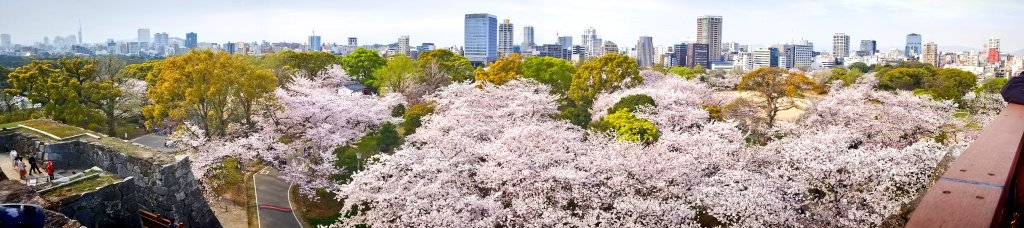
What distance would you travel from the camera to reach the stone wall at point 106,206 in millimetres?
13703

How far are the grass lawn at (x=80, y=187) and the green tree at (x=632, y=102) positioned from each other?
19.2 metres

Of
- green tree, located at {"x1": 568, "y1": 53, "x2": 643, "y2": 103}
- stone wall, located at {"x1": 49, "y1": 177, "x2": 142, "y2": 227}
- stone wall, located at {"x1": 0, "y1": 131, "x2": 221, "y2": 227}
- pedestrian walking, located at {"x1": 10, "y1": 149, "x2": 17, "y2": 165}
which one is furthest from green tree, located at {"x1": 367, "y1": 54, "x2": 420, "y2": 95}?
stone wall, located at {"x1": 49, "y1": 177, "x2": 142, "y2": 227}

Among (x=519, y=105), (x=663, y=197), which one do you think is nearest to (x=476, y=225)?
(x=663, y=197)

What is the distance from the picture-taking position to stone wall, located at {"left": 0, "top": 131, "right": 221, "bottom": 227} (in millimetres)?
16922

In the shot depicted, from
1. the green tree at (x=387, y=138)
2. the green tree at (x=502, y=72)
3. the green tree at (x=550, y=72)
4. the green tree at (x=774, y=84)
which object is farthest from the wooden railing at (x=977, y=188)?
the green tree at (x=550, y=72)

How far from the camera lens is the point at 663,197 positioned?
16016mm

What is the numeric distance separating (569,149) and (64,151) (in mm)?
15035

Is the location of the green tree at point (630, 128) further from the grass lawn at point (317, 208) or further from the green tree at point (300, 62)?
the green tree at point (300, 62)

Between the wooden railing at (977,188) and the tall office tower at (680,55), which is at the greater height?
the tall office tower at (680,55)

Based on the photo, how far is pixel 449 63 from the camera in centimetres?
4416

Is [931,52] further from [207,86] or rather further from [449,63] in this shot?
[207,86]

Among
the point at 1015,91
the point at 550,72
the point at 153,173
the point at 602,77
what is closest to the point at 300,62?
the point at 550,72

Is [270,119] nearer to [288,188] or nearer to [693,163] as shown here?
[288,188]

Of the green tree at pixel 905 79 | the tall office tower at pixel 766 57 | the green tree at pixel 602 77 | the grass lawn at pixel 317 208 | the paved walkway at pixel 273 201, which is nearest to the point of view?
the paved walkway at pixel 273 201
